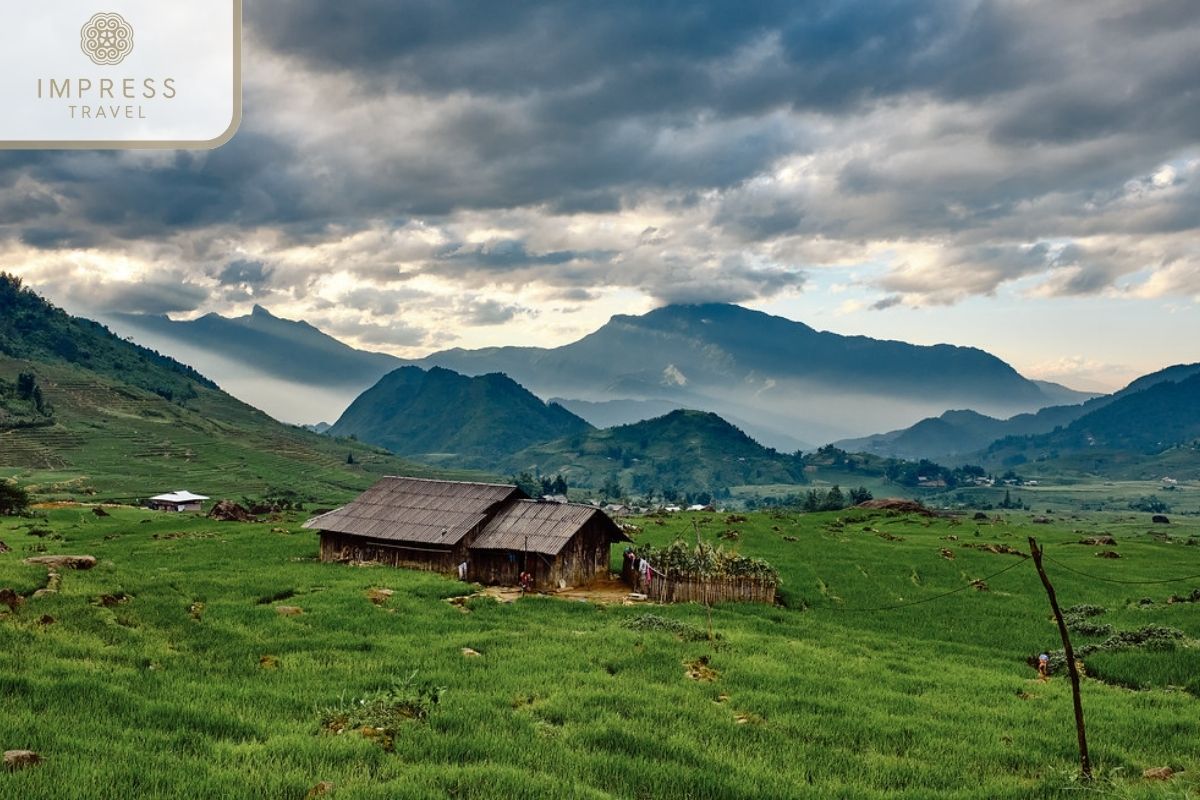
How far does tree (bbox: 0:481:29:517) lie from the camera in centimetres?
8112

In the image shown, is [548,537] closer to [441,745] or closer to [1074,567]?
[441,745]

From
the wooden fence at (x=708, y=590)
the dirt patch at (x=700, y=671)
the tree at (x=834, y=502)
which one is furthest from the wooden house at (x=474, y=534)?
the tree at (x=834, y=502)

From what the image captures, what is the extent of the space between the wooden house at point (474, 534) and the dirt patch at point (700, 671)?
18.0 metres

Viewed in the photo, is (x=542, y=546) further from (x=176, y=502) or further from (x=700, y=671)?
(x=176, y=502)

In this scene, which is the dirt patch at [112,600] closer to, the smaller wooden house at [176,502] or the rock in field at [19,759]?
the rock in field at [19,759]

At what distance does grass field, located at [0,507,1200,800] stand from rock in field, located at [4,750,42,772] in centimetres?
38

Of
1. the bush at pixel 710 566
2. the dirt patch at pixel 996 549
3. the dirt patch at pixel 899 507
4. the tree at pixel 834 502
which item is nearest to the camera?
the bush at pixel 710 566

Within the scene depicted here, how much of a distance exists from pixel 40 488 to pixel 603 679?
16152 cm

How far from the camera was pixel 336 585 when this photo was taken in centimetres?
3703

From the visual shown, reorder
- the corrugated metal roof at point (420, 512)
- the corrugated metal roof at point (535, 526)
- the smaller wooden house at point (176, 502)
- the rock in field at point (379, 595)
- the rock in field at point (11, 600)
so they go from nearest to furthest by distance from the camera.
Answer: the rock in field at point (11, 600)
the rock in field at point (379, 595)
the corrugated metal roof at point (535, 526)
the corrugated metal roof at point (420, 512)
the smaller wooden house at point (176, 502)

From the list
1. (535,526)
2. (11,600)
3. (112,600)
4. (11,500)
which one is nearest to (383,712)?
(112,600)

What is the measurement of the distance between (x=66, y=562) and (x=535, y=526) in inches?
926

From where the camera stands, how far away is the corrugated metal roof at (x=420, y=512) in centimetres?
4556

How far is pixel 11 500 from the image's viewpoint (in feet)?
269
